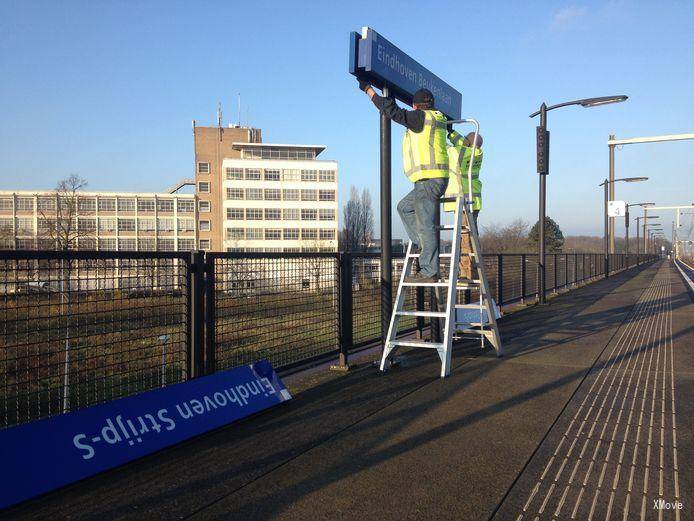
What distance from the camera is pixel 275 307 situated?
5.83 metres

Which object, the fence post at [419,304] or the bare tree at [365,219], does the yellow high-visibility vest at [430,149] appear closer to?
the fence post at [419,304]

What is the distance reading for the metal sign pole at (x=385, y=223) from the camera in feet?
21.9

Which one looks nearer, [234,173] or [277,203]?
[234,173]

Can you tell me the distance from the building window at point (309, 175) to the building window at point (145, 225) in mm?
27556

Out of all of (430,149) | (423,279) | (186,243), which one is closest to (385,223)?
(423,279)

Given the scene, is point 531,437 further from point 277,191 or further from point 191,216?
point 191,216

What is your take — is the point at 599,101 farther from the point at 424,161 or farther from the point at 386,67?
the point at 424,161

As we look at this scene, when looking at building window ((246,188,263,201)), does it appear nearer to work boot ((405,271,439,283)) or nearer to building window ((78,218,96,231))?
building window ((78,218,96,231))

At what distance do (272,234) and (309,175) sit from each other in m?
11.1

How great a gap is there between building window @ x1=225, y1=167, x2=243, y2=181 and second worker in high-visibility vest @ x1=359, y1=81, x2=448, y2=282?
84.7 meters

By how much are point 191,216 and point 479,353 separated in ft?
310

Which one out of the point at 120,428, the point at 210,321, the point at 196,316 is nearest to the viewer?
the point at 120,428

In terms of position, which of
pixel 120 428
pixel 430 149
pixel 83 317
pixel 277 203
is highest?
pixel 277 203

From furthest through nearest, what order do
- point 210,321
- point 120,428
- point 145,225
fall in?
point 145,225 < point 210,321 < point 120,428
